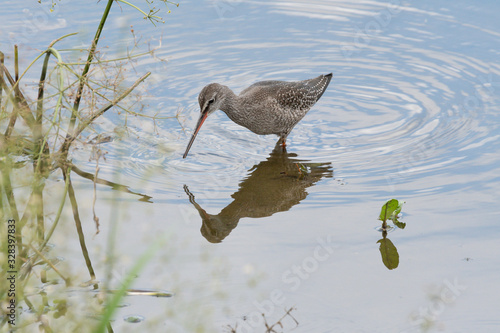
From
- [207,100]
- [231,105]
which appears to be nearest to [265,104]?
[231,105]

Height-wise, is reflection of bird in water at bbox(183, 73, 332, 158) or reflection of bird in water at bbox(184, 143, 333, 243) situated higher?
reflection of bird in water at bbox(183, 73, 332, 158)

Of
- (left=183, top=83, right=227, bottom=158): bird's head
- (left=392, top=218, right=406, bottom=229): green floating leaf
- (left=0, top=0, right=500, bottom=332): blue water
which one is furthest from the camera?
(left=183, top=83, right=227, bottom=158): bird's head

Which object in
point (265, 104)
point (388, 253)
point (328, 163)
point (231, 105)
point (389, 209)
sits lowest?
point (388, 253)

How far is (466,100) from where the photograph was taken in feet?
31.9

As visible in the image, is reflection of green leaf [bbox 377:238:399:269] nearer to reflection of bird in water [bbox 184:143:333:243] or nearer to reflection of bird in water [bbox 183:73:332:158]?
reflection of bird in water [bbox 184:143:333:243]

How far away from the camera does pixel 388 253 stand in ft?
20.4

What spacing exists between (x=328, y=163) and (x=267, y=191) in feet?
3.36

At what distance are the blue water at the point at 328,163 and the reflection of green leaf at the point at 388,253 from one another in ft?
0.19

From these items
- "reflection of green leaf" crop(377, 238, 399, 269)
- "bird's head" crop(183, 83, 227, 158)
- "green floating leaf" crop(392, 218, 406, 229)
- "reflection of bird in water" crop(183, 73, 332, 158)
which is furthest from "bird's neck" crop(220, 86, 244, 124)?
"reflection of green leaf" crop(377, 238, 399, 269)

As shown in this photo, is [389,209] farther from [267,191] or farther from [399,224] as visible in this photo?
[267,191]

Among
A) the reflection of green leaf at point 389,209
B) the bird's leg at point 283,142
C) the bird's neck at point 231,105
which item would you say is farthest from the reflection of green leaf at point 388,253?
the bird's neck at point 231,105

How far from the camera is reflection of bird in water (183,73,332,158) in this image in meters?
8.66

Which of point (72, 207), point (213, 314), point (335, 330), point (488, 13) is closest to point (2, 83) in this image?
point (72, 207)

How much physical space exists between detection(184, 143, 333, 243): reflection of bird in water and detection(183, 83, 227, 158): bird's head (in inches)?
33.1
